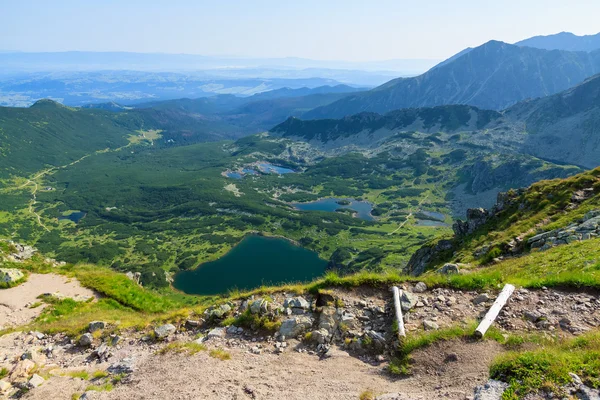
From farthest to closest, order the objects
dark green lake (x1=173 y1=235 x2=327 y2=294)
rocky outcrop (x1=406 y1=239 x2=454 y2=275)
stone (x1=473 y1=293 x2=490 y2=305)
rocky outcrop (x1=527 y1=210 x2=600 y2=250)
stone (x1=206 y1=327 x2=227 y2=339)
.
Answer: dark green lake (x1=173 y1=235 x2=327 y2=294) < rocky outcrop (x1=406 y1=239 x2=454 y2=275) < rocky outcrop (x1=527 y1=210 x2=600 y2=250) < stone (x1=206 y1=327 x2=227 y2=339) < stone (x1=473 y1=293 x2=490 y2=305)

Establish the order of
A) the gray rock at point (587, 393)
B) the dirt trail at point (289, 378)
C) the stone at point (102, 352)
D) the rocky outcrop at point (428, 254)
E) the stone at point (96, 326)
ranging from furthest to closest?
1. the rocky outcrop at point (428, 254)
2. the stone at point (96, 326)
3. the stone at point (102, 352)
4. the dirt trail at point (289, 378)
5. the gray rock at point (587, 393)

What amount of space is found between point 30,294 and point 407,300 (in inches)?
1271

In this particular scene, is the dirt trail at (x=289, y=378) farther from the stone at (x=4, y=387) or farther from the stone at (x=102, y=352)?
the stone at (x=102, y=352)

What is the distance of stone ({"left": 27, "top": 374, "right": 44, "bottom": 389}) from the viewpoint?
49.3ft

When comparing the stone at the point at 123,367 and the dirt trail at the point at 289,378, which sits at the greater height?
the dirt trail at the point at 289,378

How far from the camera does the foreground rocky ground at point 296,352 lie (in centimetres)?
1224

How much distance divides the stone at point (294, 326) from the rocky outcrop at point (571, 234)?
19586 mm

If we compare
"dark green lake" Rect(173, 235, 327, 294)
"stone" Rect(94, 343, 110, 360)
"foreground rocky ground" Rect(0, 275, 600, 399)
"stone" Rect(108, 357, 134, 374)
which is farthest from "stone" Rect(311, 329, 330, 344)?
"dark green lake" Rect(173, 235, 327, 294)

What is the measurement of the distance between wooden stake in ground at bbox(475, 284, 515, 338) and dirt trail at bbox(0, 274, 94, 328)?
31.1 m

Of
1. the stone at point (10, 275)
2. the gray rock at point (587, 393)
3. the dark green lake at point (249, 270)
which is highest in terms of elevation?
the gray rock at point (587, 393)

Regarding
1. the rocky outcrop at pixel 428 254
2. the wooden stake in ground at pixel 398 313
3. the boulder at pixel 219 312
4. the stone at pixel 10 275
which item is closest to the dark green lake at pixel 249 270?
the rocky outcrop at pixel 428 254

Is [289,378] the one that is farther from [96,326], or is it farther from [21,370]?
[96,326]

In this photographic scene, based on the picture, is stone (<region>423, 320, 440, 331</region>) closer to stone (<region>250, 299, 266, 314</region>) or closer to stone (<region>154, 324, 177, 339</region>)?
stone (<region>250, 299, 266, 314</region>)

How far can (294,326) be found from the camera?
16.6 m
